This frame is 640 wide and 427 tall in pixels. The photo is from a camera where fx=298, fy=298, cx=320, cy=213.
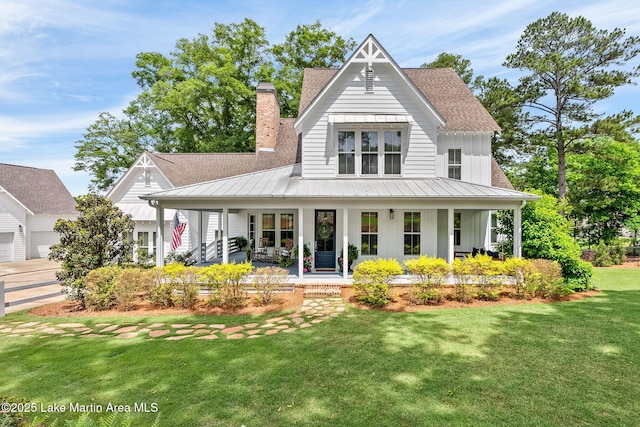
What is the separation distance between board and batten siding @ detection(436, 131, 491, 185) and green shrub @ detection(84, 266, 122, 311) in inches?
535

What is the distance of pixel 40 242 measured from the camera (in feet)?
76.8

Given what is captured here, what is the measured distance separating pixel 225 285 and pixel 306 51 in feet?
92.5

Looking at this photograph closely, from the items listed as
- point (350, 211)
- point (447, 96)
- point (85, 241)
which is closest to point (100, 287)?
point (85, 241)

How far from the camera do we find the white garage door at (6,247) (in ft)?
→ 69.7

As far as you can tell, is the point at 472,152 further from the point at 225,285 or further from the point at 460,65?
the point at 460,65

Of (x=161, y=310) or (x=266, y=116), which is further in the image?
(x=266, y=116)

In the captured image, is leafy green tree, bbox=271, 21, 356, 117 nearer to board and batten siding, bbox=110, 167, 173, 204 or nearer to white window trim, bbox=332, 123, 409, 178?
board and batten siding, bbox=110, 167, 173, 204

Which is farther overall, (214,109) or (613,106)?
(214,109)

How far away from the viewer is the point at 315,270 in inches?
477

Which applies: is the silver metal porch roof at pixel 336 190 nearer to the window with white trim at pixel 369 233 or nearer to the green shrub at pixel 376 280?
the window with white trim at pixel 369 233

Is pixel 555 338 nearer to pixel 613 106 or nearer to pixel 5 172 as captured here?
pixel 613 106

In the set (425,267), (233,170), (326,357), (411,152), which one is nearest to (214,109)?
(233,170)

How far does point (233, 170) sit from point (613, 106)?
25119 mm

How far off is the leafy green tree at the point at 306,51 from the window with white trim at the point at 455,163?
1875 cm
